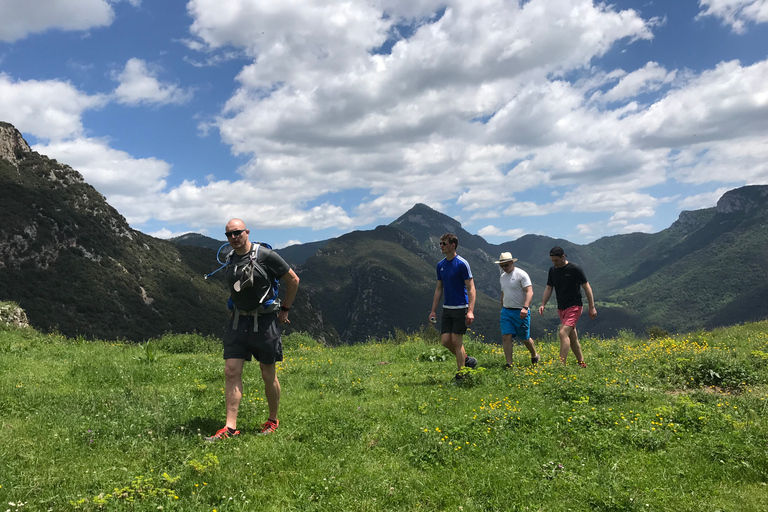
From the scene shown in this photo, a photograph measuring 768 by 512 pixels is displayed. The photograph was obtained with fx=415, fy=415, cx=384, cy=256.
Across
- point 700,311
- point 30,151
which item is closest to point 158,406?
point 30,151

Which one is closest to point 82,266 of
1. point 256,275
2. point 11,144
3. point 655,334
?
point 11,144

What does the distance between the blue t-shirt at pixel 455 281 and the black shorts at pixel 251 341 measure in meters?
3.60

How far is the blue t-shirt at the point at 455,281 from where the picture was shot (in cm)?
755

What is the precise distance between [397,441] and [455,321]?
10.0 feet

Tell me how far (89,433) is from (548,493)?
193 inches

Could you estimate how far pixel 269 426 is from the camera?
5301 mm

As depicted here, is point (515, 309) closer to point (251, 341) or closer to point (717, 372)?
point (717, 372)

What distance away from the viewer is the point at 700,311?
608 ft

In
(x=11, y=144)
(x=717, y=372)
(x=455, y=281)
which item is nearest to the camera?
(x=717, y=372)

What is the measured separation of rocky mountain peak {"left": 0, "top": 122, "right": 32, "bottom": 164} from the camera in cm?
9119

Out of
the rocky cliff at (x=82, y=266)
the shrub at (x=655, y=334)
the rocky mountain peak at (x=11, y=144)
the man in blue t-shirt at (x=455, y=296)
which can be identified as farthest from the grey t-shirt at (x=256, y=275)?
the rocky mountain peak at (x=11, y=144)

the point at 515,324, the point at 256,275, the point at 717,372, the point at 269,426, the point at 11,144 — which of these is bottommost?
the point at 717,372

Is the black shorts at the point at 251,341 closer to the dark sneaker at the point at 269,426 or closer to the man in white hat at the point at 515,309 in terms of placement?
the dark sneaker at the point at 269,426

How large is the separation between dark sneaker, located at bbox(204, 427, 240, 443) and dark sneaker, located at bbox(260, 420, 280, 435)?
1.02 ft
